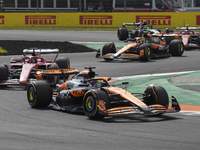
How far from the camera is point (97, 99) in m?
8.91

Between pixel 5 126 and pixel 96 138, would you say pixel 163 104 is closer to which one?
pixel 96 138

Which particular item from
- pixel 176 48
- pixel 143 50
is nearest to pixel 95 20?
pixel 176 48

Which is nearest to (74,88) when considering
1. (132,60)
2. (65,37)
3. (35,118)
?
(35,118)

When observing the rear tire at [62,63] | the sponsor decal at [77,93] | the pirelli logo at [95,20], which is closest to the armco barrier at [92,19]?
the pirelli logo at [95,20]

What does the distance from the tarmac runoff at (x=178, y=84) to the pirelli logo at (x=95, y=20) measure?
73.1 feet

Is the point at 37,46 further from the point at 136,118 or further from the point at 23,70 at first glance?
the point at 136,118

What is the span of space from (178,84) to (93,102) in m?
5.24

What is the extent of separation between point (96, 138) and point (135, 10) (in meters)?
31.9

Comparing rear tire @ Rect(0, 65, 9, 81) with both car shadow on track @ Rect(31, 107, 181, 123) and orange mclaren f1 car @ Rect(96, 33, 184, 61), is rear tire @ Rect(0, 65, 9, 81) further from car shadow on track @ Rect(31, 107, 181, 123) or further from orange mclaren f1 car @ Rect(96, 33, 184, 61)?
orange mclaren f1 car @ Rect(96, 33, 184, 61)

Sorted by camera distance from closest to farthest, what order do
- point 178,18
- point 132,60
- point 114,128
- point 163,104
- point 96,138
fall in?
point 96,138 → point 114,128 → point 163,104 → point 132,60 → point 178,18

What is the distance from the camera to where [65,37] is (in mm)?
31203

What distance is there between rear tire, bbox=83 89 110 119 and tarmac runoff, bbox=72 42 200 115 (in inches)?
77.1

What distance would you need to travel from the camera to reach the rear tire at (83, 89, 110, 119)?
8938 millimetres

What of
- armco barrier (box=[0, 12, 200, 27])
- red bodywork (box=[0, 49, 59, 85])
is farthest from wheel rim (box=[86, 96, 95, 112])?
armco barrier (box=[0, 12, 200, 27])
